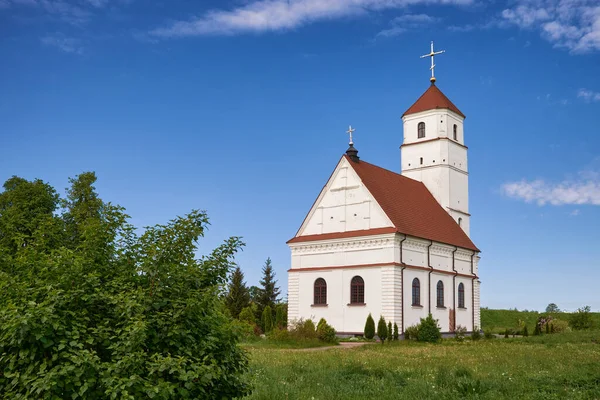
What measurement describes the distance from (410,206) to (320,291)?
873cm

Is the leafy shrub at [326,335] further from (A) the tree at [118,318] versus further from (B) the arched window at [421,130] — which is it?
(A) the tree at [118,318]

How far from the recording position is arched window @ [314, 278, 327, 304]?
3881 centimetres

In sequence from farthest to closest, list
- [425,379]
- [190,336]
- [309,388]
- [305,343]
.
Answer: [305,343], [425,379], [309,388], [190,336]

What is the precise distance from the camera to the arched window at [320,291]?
3881cm

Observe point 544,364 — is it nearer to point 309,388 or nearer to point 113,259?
point 309,388

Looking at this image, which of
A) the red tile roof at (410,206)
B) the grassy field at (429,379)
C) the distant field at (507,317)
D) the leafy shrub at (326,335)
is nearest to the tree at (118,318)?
the grassy field at (429,379)

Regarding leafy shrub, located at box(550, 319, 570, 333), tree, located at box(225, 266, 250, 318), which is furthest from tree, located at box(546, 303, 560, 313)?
tree, located at box(225, 266, 250, 318)

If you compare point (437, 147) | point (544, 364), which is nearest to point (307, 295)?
point (437, 147)

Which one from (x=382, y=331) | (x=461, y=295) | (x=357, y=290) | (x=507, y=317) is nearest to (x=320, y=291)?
(x=357, y=290)

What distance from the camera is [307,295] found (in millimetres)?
39531

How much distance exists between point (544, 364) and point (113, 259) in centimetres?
1394

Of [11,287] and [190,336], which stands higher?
[11,287]

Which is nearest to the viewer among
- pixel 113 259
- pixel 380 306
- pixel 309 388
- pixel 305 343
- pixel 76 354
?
pixel 76 354

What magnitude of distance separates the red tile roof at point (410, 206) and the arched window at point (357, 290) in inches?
164
